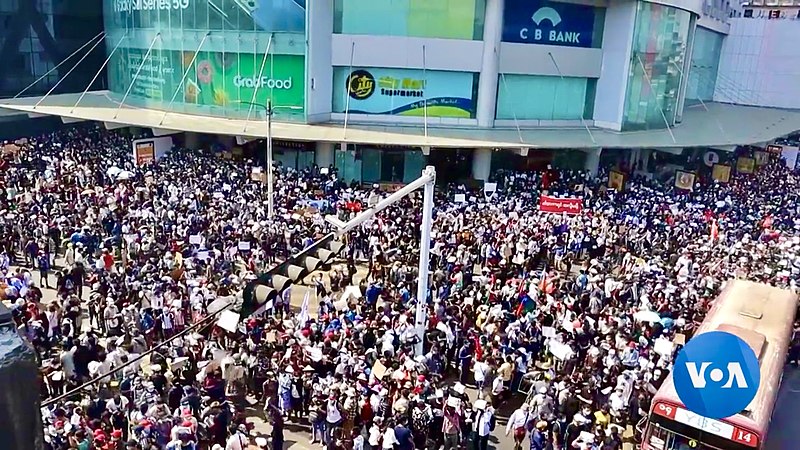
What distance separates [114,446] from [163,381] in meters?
1.82

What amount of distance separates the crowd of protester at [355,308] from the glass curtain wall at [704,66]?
28.5 m

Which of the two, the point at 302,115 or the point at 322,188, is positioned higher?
the point at 302,115

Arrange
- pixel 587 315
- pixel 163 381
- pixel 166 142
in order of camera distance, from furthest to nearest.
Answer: pixel 166 142, pixel 587 315, pixel 163 381

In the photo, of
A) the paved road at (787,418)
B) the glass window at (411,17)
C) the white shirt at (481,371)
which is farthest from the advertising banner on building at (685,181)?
the white shirt at (481,371)

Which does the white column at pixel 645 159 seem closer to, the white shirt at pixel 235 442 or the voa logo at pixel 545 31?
the voa logo at pixel 545 31

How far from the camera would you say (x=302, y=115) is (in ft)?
102

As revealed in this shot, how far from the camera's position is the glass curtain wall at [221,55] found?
1204 inches

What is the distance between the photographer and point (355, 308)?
14.3 metres

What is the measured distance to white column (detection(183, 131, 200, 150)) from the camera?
3288cm

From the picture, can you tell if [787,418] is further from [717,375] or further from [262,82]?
[262,82]

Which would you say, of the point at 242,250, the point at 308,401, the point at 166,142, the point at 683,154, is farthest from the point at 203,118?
the point at 683,154

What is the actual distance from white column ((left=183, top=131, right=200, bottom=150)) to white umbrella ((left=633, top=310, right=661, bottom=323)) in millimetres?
24386

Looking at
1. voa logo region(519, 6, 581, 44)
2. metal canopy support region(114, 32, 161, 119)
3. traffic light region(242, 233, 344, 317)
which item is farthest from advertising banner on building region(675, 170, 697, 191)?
metal canopy support region(114, 32, 161, 119)

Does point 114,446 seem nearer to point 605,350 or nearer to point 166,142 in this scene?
point 605,350
